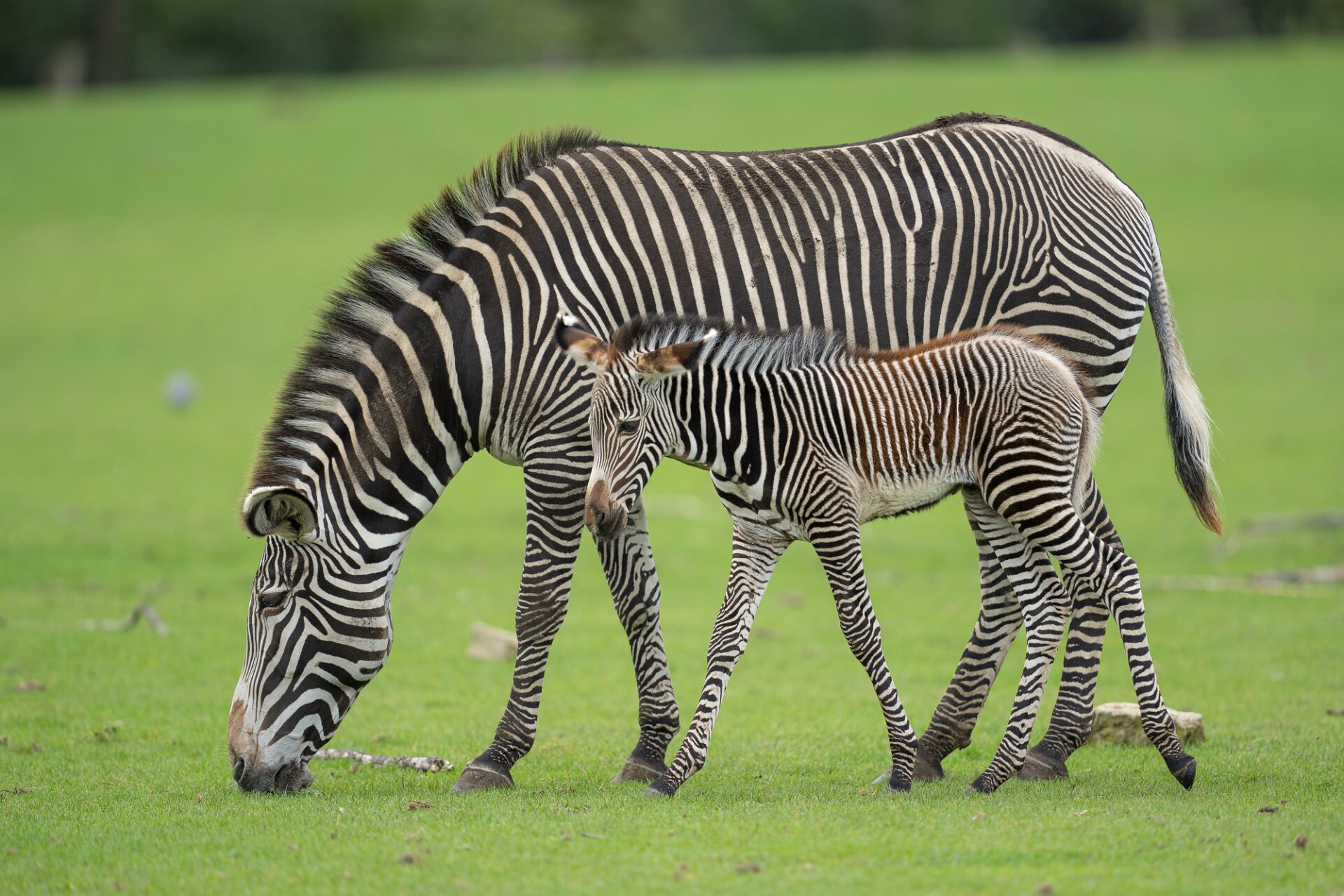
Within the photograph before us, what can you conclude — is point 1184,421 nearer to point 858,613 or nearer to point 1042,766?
point 1042,766

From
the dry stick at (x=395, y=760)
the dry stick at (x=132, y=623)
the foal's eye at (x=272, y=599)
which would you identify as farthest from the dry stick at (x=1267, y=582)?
the foal's eye at (x=272, y=599)

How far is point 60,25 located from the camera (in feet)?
188

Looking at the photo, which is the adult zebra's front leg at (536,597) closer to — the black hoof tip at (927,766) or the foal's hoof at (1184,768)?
the black hoof tip at (927,766)

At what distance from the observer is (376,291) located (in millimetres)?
7734

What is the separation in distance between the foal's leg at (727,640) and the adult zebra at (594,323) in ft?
2.33

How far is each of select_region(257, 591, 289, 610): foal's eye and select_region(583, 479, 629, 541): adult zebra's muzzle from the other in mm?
1717

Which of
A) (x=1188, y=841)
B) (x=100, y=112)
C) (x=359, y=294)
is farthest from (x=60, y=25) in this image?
(x=1188, y=841)

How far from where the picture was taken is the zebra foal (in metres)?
7.01

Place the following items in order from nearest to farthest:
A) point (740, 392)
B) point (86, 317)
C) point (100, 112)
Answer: point (740, 392)
point (86, 317)
point (100, 112)

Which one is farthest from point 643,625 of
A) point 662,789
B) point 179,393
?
point 179,393

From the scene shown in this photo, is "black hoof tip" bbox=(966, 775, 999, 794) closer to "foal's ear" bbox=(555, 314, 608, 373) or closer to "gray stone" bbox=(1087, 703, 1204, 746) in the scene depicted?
"gray stone" bbox=(1087, 703, 1204, 746)

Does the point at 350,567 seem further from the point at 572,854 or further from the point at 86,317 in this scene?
the point at 86,317

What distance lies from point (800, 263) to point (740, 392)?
110cm

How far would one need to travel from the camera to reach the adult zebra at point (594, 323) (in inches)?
287
